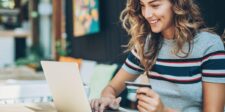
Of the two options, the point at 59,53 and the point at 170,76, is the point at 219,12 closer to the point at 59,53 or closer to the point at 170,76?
the point at 170,76

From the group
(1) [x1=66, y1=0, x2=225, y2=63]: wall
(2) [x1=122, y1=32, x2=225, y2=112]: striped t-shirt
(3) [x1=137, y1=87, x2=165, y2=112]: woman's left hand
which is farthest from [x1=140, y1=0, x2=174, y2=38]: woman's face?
(1) [x1=66, y1=0, x2=225, y2=63]: wall

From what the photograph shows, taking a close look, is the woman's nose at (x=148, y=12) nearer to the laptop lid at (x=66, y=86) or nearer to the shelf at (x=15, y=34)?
the laptop lid at (x=66, y=86)

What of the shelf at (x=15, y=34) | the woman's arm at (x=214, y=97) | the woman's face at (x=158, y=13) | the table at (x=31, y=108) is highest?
the woman's face at (x=158, y=13)

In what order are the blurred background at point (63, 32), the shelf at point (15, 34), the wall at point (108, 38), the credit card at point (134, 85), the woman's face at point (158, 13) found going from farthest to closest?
the shelf at point (15, 34) < the wall at point (108, 38) < the blurred background at point (63, 32) < the woman's face at point (158, 13) < the credit card at point (134, 85)

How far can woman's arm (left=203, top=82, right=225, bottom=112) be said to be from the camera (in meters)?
1.54

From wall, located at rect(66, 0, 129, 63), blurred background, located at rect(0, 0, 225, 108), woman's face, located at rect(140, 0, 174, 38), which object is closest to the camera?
woman's face, located at rect(140, 0, 174, 38)

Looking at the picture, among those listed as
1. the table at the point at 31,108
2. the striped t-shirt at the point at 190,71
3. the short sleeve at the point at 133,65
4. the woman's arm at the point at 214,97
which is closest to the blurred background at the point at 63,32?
the short sleeve at the point at 133,65

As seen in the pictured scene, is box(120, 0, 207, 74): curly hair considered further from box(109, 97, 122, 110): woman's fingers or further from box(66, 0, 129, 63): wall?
box(66, 0, 129, 63): wall

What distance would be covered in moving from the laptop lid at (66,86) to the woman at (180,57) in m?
0.17

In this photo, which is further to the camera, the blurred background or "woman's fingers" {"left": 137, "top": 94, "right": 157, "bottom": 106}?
the blurred background

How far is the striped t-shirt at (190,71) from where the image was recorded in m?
1.58

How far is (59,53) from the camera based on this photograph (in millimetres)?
6609

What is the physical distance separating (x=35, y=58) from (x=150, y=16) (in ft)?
22.5

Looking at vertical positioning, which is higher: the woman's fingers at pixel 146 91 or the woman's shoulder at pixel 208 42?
the woman's shoulder at pixel 208 42
